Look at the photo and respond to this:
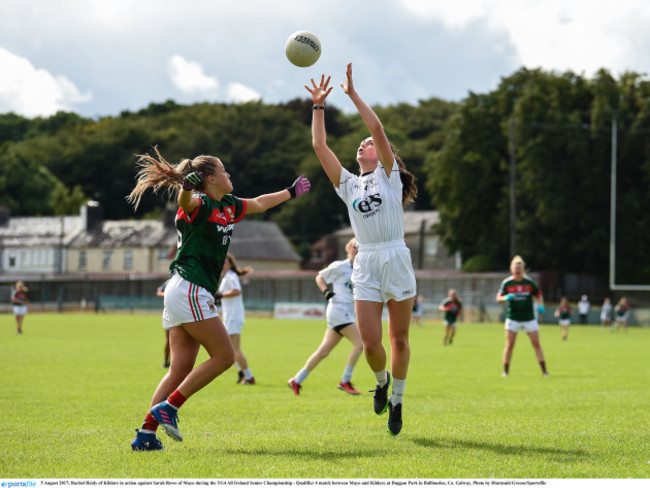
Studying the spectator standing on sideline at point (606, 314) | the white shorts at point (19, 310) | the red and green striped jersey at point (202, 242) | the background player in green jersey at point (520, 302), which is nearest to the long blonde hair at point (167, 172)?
the red and green striped jersey at point (202, 242)

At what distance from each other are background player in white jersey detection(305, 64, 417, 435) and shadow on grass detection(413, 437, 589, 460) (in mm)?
429

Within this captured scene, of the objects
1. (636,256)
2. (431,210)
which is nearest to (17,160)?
(431,210)

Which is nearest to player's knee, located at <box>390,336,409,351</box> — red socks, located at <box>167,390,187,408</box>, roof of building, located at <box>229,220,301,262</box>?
red socks, located at <box>167,390,187,408</box>

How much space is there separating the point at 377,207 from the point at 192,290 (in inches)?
72.4

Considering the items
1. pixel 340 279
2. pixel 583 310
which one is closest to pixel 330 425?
pixel 340 279

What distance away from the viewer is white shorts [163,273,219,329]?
22.7 feet

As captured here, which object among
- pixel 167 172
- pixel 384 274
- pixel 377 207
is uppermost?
pixel 167 172

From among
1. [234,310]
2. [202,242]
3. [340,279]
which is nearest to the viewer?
[202,242]

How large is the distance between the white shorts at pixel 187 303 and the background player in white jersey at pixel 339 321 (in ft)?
18.0

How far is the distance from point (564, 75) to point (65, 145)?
213 ft

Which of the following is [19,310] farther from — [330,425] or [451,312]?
[330,425]

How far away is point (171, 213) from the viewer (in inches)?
3371

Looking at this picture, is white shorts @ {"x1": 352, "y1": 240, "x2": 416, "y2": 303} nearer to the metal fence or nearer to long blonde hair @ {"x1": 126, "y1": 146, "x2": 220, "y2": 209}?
long blonde hair @ {"x1": 126, "y1": 146, "x2": 220, "y2": 209}

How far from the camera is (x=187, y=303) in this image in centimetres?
691
